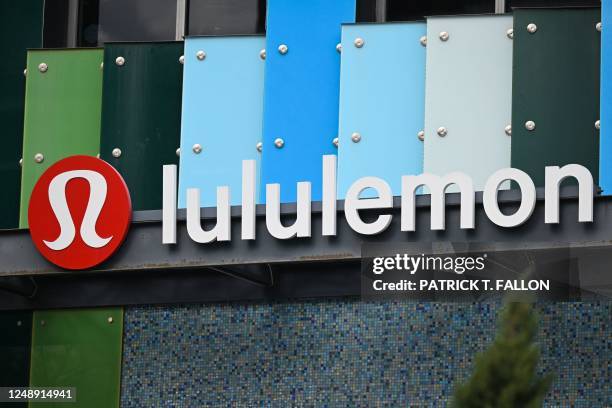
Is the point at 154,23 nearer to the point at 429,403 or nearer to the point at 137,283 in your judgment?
the point at 137,283

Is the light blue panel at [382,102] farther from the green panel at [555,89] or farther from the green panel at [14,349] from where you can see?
the green panel at [14,349]

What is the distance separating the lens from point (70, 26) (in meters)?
15.4

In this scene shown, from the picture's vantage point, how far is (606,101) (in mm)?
12633

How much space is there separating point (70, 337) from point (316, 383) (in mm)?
2333

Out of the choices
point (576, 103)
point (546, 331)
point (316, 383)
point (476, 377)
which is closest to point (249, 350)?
point (316, 383)

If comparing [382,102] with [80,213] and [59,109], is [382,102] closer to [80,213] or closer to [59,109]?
[80,213]

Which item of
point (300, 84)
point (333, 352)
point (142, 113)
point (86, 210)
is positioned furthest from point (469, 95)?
point (86, 210)

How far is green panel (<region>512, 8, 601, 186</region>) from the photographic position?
42.7ft

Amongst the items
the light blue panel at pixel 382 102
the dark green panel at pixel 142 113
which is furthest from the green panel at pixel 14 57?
the light blue panel at pixel 382 102

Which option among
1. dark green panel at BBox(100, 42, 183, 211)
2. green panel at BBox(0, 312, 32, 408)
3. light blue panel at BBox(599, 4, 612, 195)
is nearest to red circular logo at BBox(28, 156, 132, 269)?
dark green panel at BBox(100, 42, 183, 211)

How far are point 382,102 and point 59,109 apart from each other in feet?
9.72

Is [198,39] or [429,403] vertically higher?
[198,39]

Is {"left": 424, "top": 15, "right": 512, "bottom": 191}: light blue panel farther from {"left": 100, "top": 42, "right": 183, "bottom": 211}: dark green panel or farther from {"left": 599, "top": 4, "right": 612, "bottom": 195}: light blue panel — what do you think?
{"left": 100, "top": 42, "right": 183, "bottom": 211}: dark green panel

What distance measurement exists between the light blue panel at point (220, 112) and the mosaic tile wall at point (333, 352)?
107 cm
